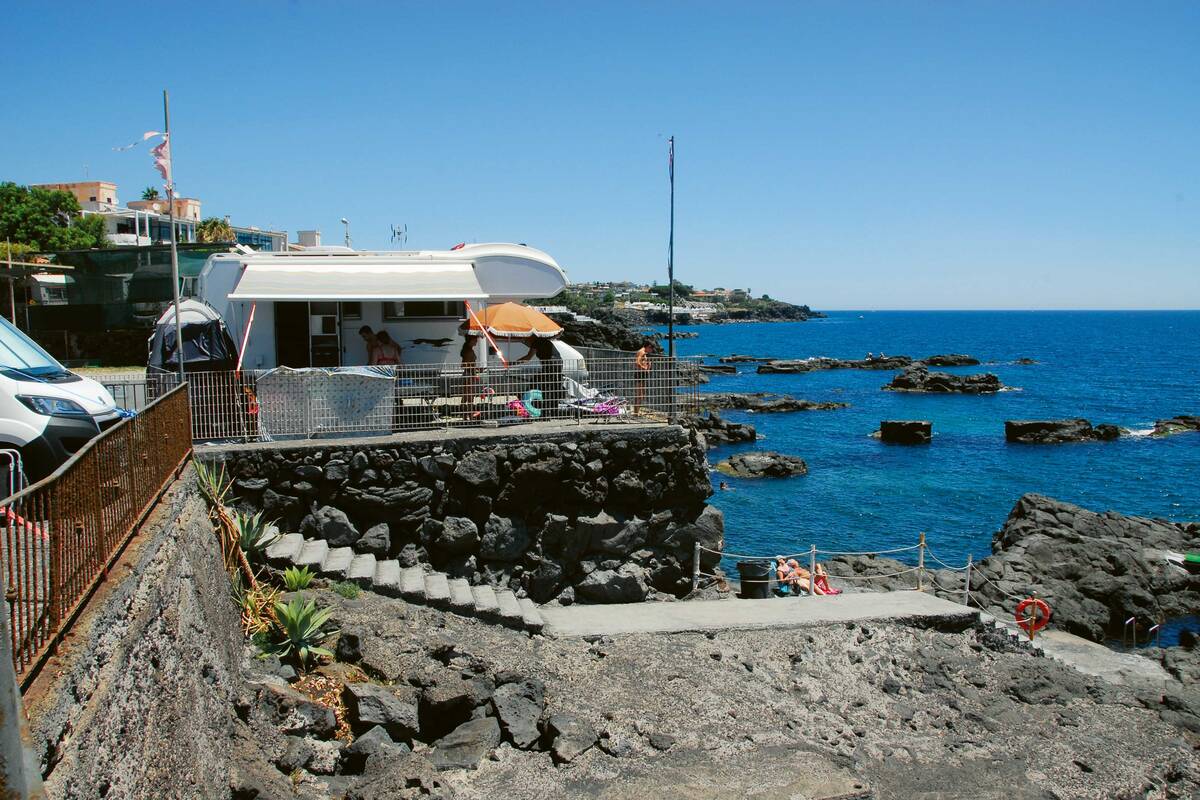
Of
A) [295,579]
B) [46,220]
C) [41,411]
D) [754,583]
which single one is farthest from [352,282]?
[46,220]

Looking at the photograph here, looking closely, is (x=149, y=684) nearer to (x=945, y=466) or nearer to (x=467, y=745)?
(x=467, y=745)

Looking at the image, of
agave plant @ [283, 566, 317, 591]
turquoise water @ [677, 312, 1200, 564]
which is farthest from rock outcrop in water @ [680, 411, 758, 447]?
agave plant @ [283, 566, 317, 591]

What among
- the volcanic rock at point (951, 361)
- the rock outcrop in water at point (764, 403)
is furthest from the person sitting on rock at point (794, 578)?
the volcanic rock at point (951, 361)

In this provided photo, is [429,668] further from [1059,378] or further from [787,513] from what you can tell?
[1059,378]

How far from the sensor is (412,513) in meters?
14.4

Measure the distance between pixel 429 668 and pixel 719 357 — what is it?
4266 inches

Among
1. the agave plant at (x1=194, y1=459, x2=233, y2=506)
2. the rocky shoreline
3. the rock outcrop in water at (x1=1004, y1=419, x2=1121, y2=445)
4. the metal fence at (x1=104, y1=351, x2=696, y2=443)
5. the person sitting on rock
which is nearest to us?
the rocky shoreline

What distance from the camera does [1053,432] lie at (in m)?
53.6

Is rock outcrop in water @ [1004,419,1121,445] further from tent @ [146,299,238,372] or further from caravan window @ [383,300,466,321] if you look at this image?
tent @ [146,299,238,372]

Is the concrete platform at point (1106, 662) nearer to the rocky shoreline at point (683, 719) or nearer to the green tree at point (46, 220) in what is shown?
the rocky shoreline at point (683, 719)

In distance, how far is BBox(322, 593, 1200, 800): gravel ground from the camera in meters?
9.48

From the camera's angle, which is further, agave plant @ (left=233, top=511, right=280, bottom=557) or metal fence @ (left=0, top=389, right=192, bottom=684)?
agave plant @ (left=233, top=511, right=280, bottom=557)

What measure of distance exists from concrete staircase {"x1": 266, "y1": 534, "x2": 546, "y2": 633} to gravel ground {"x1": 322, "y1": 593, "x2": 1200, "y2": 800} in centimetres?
26

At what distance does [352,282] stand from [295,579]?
5.83m
